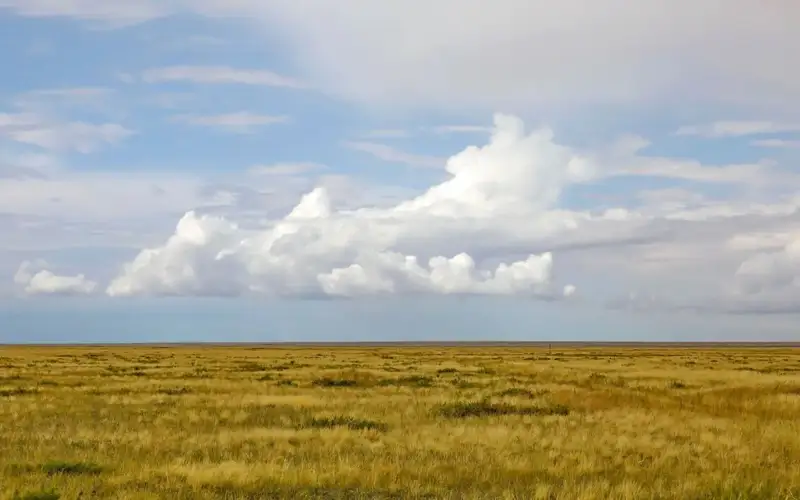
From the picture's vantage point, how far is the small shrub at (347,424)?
22244 millimetres

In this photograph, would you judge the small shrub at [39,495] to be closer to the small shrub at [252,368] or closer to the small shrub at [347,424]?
the small shrub at [347,424]

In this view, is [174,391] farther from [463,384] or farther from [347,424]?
[463,384]

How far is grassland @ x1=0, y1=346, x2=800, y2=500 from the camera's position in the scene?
13.4 m

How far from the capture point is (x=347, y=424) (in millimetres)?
22797

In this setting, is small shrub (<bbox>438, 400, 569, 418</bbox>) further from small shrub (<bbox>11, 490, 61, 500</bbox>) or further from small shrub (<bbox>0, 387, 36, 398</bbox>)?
small shrub (<bbox>0, 387, 36, 398</bbox>)

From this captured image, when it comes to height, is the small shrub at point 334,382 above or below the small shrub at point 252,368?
above

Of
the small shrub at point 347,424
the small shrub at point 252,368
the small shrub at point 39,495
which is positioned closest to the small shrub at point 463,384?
the small shrub at point 347,424

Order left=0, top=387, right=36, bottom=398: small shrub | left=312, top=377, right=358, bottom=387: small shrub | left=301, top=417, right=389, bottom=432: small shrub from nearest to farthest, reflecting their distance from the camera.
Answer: left=301, top=417, right=389, bottom=432: small shrub → left=0, top=387, right=36, bottom=398: small shrub → left=312, top=377, right=358, bottom=387: small shrub

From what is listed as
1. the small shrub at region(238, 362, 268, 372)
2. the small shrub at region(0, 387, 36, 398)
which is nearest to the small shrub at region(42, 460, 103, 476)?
the small shrub at region(0, 387, 36, 398)

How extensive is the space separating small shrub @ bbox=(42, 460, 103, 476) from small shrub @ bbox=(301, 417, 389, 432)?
27.2ft

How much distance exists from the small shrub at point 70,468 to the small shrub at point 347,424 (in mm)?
8279

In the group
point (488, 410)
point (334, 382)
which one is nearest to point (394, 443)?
point (488, 410)

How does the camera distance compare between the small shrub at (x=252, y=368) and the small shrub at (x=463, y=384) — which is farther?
the small shrub at (x=252, y=368)

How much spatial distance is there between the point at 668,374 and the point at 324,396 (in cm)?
2772
